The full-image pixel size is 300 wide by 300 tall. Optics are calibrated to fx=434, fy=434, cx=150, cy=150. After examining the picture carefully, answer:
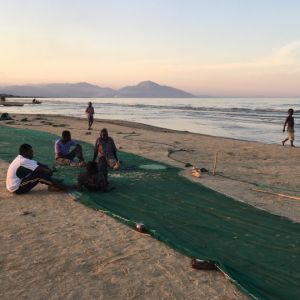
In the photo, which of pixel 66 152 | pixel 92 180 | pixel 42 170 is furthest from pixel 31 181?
pixel 66 152

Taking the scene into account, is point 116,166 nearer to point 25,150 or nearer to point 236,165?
point 25,150

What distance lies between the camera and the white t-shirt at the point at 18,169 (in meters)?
7.90

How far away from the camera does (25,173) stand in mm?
8031

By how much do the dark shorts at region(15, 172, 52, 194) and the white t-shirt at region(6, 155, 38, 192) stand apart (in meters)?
0.07

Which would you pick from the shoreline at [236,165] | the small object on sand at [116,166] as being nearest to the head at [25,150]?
the small object on sand at [116,166]

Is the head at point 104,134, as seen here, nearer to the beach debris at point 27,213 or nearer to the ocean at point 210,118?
the beach debris at point 27,213

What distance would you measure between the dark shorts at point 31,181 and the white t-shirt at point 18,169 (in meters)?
0.07

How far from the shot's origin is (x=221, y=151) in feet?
53.7

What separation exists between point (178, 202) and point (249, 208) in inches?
49.3

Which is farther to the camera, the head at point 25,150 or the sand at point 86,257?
the head at point 25,150

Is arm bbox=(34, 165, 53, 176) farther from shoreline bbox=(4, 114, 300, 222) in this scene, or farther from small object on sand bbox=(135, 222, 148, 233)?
shoreline bbox=(4, 114, 300, 222)

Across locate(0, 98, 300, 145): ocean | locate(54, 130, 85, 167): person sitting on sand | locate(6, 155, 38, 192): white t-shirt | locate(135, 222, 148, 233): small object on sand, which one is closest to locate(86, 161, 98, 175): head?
locate(6, 155, 38, 192): white t-shirt

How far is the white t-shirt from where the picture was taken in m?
7.90

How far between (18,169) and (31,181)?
1.10 ft
